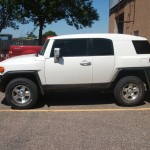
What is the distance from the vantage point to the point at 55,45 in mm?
8742

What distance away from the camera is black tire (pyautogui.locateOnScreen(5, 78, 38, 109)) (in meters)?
8.65

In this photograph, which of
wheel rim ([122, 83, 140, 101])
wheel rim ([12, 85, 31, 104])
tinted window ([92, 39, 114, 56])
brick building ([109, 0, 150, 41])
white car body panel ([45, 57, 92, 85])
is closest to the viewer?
white car body panel ([45, 57, 92, 85])

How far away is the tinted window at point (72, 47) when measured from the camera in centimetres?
874

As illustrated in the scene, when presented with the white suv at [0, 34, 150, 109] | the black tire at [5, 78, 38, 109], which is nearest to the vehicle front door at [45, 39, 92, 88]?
the white suv at [0, 34, 150, 109]

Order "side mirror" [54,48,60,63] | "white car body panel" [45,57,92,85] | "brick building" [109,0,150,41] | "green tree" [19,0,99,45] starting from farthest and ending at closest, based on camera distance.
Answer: "green tree" [19,0,99,45]
"brick building" [109,0,150,41]
"white car body panel" [45,57,92,85]
"side mirror" [54,48,60,63]

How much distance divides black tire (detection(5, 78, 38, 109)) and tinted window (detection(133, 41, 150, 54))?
2.58 meters

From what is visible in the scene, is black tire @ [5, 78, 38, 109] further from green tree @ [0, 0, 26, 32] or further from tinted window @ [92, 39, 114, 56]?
green tree @ [0, 0, 26, 32]

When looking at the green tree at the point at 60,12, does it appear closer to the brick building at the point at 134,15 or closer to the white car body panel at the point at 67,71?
the brick building at the point at 134,15

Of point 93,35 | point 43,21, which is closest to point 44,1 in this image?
point 43,21

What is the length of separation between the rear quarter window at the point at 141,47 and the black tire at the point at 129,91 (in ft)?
2.13

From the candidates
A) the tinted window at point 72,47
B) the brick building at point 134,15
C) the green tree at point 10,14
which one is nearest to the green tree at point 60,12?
the green tree at point 10,14

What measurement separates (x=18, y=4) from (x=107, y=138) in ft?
81.8

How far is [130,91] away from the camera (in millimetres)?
8984

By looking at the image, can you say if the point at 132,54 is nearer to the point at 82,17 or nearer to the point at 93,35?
the point at 93,35
